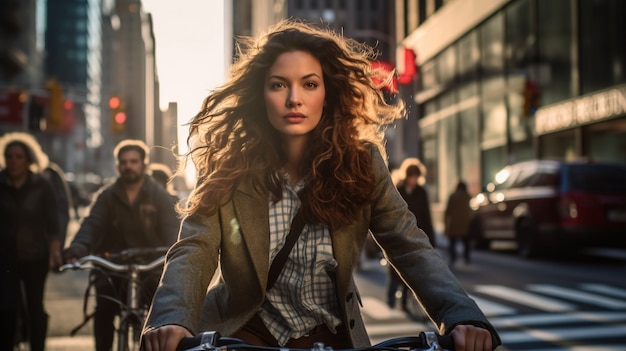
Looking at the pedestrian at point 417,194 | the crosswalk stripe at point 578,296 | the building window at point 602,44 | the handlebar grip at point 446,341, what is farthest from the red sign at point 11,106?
the handlebar grip at point 446,341

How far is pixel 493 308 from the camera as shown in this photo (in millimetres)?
10680

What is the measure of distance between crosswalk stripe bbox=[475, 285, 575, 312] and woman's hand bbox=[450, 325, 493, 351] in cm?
883

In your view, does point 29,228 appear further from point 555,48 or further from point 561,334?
point 555,48

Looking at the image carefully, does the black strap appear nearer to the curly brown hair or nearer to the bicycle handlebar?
the curly brown hair

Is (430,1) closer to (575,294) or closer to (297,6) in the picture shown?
(575,294)

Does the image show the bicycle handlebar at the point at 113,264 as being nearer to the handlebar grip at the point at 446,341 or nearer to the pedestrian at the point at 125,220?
the pedestrian at the point at 125,220

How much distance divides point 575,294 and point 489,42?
19673 millimetres

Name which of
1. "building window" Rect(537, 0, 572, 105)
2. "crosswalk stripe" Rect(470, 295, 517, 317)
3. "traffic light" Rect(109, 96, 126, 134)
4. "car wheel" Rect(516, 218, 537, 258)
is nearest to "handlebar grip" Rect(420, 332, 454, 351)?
"crosswalk stripe" Rect(470, 295, 517, 317)

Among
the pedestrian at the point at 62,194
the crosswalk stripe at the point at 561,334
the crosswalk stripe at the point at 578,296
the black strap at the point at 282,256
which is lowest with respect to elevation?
the crosswalk stripe at the point at 561,334

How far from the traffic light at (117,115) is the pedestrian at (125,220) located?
2027 cm

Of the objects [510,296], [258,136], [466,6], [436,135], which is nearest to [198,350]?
[258,136]

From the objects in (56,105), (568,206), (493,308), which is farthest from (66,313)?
(56,105)

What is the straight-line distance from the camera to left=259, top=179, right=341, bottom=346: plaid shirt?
257 centimetres

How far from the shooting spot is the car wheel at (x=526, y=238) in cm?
1734
